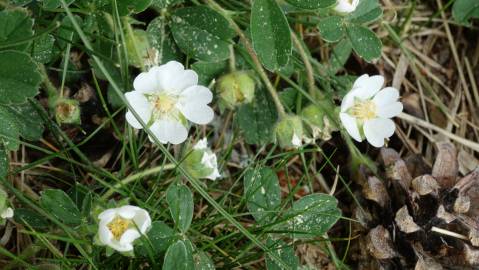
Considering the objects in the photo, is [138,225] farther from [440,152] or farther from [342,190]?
[440,152]

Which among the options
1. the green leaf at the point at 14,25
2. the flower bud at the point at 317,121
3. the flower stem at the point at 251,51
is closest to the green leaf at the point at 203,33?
the flower stem at the point at 251,51

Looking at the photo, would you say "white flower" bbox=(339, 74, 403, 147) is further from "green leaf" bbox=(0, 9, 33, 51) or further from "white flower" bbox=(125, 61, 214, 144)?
"green leaf" bbox=(0, 9, 33, 51)

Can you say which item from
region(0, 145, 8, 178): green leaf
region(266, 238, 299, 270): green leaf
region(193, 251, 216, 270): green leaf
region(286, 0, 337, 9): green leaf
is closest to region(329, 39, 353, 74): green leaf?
region(286, 0, 337, 9): green leaf

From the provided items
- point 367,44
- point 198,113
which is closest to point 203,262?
point 198,113

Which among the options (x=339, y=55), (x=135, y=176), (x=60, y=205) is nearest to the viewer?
(x=60, y=205)

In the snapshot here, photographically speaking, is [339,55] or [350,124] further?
[339,55]

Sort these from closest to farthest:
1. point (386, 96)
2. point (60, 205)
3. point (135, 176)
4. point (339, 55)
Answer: point (60, 205)
point (135, 176)
point (386, 96)
point (339, 55)

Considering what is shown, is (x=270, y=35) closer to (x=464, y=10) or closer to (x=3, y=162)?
(x=3, y=162)
